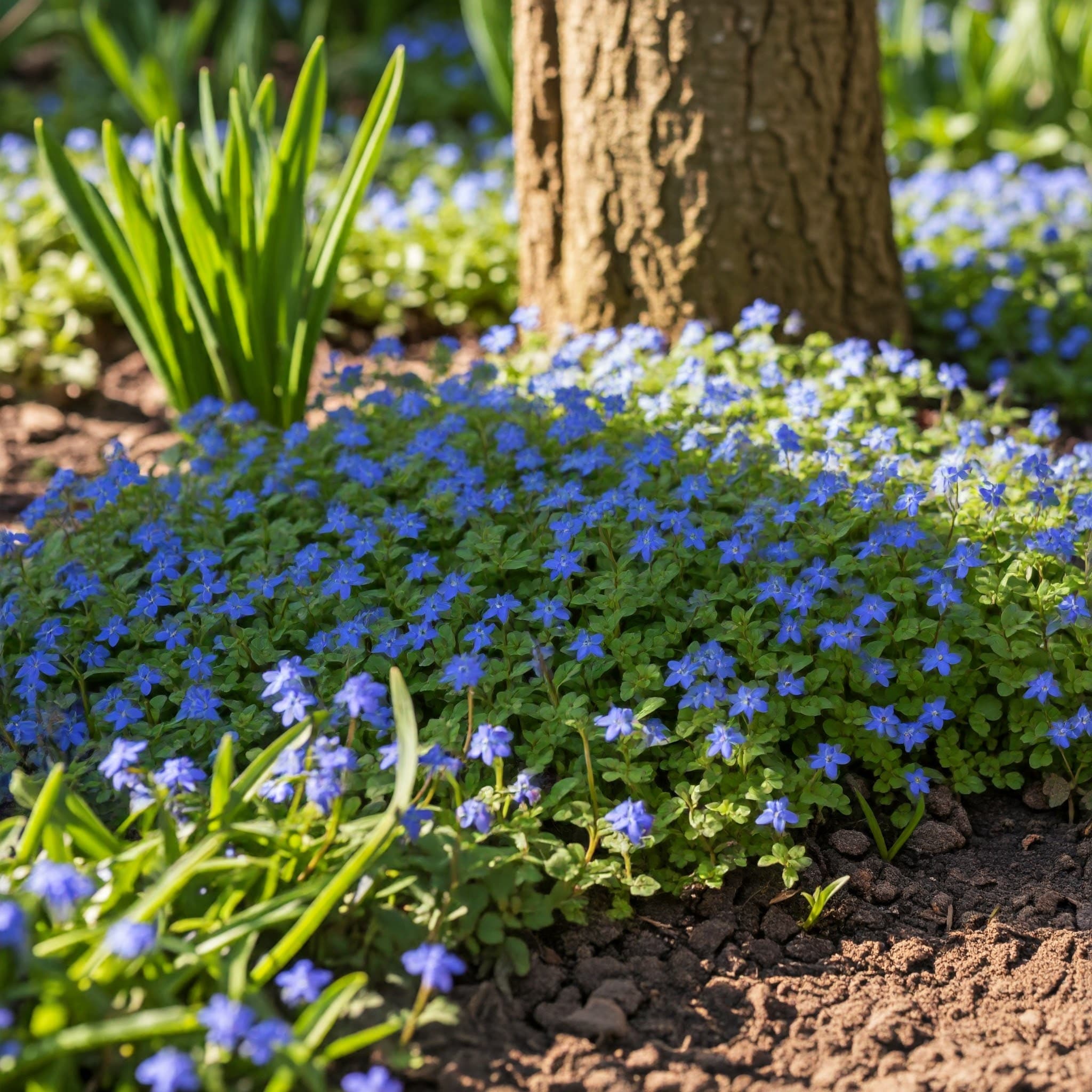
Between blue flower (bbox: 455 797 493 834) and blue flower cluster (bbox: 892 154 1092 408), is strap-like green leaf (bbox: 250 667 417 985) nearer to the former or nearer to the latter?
blue flower (bbox: 455 797 493 834)

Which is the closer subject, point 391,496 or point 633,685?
point 633,685

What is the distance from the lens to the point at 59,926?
1588 mm

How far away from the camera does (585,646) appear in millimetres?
2137

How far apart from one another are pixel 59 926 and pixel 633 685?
1.01 meters

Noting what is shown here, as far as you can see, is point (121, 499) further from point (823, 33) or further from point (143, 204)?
point (823, 33)

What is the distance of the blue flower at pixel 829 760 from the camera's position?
6.68 feet

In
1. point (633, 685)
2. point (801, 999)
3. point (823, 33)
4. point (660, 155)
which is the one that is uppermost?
point (823, 33)

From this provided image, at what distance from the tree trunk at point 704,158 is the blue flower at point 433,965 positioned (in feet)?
7.17

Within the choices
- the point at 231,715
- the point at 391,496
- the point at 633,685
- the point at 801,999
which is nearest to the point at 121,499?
the point at 391,496

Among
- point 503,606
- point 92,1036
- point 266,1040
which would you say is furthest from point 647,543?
point 92,1036

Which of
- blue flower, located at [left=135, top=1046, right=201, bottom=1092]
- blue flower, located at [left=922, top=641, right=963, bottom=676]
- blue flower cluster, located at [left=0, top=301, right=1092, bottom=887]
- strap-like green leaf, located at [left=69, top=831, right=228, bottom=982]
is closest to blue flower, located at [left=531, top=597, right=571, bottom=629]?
blue flower cluster, located at [left=0, top=301, right=1092, bottom=887]

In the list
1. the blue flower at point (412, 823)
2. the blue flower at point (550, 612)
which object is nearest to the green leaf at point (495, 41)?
the blue flower at point (550, 612)

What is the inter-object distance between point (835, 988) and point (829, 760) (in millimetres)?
373

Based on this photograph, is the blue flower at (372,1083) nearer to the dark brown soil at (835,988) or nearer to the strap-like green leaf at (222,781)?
the dark brown soil at (835,988)
